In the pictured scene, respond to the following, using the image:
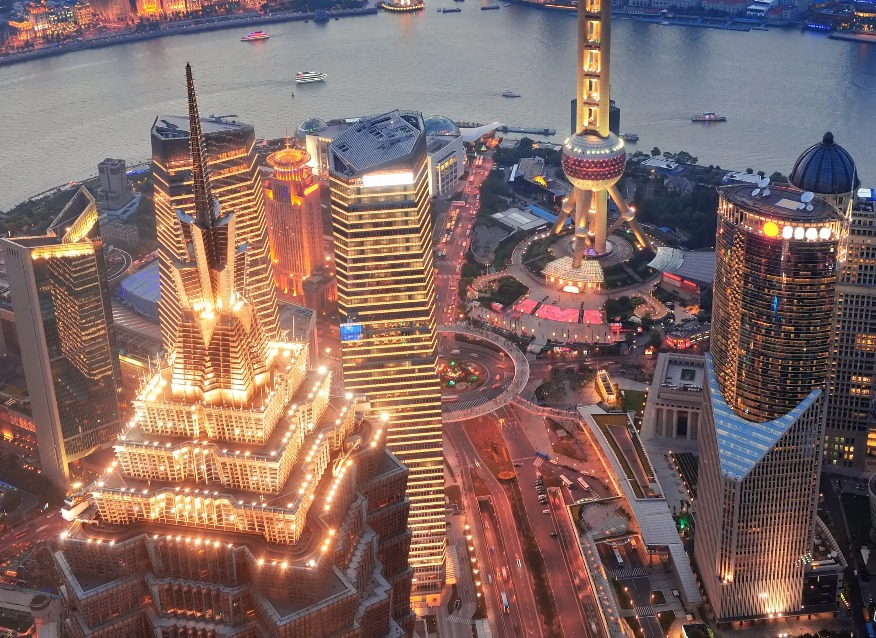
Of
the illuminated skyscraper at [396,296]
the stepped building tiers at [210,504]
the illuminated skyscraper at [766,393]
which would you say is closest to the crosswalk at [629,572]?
the illuminated skyscraper at [766,393]

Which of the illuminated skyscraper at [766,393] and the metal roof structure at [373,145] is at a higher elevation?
the metal roof structure at [373,145]

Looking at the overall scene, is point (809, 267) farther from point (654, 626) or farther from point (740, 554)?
point (654, 626)

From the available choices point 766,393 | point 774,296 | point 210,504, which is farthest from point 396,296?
point 210,504

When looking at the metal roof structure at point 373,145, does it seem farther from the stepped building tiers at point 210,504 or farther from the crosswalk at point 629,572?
the crosswalk at point 629,572

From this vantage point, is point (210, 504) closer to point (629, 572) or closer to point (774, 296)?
point (774, 296)

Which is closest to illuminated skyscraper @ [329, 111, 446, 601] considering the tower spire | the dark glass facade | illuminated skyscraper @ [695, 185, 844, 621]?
illuminated skyscraper @ [695, 185, 844, 621]

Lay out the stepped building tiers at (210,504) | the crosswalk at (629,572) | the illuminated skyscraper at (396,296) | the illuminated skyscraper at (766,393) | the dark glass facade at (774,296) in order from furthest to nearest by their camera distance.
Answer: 1. the crosswalk at (629,572)
2. the illuminated skyscraper at (396,296)
3. the illuminated skyscraper at (766,393)
4. the dark glass facade at (774,296)
5. the stepped building tiers at (210,504)

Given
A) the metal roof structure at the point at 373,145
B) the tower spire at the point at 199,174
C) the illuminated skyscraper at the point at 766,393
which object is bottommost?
the illuminated skyscraper at the point at 766,393
